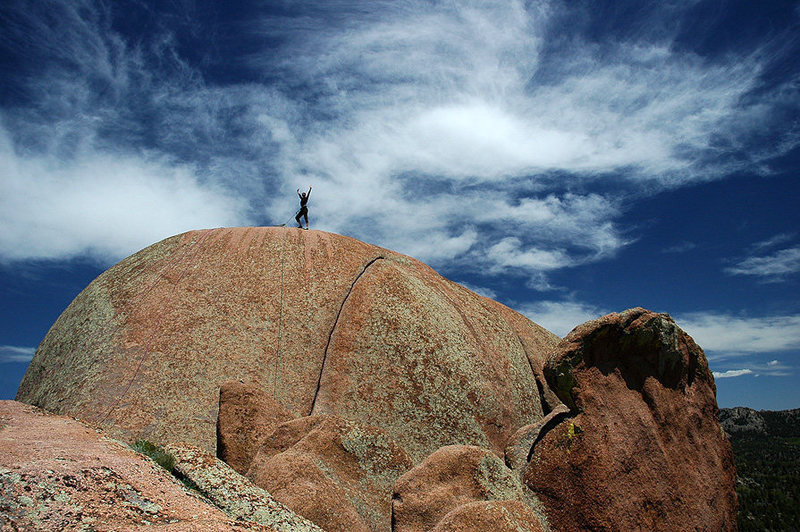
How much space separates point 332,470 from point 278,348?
4.70m

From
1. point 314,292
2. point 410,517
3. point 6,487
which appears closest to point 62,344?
point 314,292

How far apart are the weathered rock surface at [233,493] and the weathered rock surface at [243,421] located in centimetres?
107

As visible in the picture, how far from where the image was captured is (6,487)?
5.08m

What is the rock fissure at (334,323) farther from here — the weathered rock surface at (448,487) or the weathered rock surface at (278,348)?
the weathered rock surface at (448,487)

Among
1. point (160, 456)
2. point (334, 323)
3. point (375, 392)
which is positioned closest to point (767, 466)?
point (375, 392)

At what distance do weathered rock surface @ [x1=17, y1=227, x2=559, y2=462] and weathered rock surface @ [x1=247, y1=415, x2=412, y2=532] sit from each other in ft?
7.36

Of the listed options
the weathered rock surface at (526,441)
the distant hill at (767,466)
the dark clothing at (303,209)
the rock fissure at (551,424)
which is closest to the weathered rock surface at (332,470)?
the weathered rock surface at (526,441)

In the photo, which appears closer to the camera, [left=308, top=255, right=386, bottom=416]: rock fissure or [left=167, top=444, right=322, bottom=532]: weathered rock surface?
[left=167, top=444, right=322, bottom=532]: weathered rock surface

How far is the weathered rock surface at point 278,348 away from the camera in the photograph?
37.2 ft

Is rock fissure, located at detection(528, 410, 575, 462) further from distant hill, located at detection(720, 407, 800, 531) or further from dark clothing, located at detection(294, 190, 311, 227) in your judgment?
distant hill, located at detection(720, 407, 800, 531)

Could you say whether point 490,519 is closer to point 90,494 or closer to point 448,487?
point 448,487

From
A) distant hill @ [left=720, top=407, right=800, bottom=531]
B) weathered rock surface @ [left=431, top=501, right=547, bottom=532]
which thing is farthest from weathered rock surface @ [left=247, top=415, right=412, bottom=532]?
distant hill @ [left=720, top=407, right=800, bottom=531]

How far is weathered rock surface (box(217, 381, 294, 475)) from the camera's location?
9.35 m

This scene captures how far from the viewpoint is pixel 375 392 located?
11.7 meters
